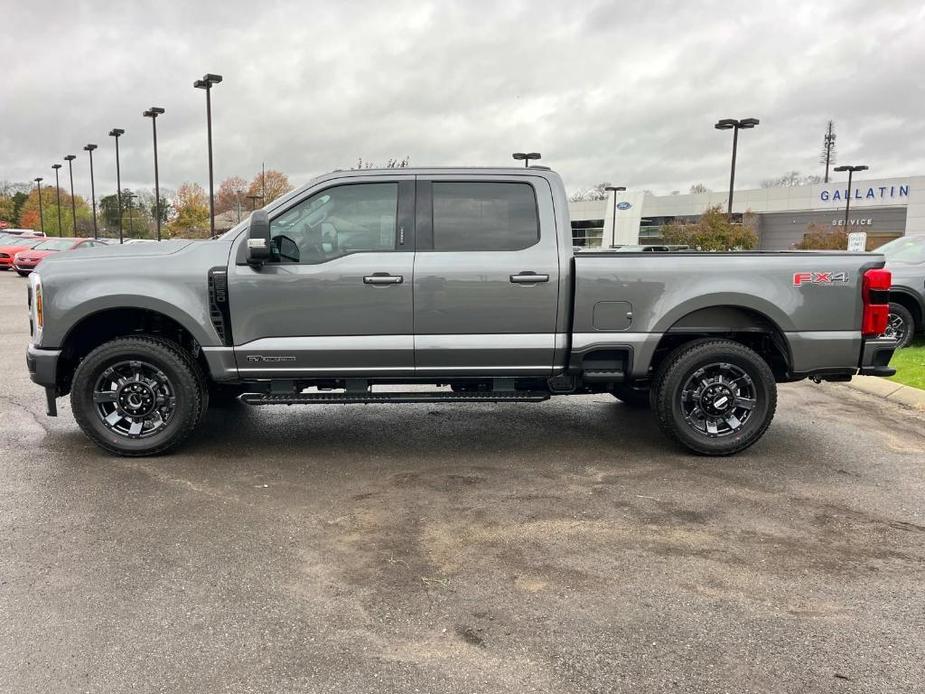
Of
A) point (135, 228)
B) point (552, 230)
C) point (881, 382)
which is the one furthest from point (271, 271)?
point (135, 228)

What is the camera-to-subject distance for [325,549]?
3900 mm

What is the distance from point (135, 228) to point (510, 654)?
89.7m

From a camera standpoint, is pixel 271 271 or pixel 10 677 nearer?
pixel 10 677

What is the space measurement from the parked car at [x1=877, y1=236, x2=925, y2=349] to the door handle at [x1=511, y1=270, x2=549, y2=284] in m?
6.81

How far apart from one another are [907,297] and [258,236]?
9.18 metres

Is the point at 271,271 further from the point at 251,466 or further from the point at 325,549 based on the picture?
the point at 325,549

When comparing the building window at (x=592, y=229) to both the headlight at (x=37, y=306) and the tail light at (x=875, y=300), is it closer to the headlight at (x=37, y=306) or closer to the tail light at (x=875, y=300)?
the tail light at (x=875, y=300)

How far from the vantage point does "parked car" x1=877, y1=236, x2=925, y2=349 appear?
995cm

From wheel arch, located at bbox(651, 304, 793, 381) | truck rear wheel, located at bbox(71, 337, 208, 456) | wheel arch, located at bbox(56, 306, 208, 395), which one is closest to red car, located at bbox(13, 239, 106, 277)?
wheel arch, located at bbox(56, 306, 208, 395)

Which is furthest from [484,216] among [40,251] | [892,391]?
[40,251]

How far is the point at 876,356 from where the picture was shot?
5.48 m

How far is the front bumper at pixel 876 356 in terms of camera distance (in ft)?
17.9

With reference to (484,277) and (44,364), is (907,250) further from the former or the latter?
(44,364)

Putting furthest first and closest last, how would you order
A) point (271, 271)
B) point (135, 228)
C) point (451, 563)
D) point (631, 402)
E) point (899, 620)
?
point (135, 228) < point (631, 402) < point (271, 271) < point (451, 563) < point (899, 620)
